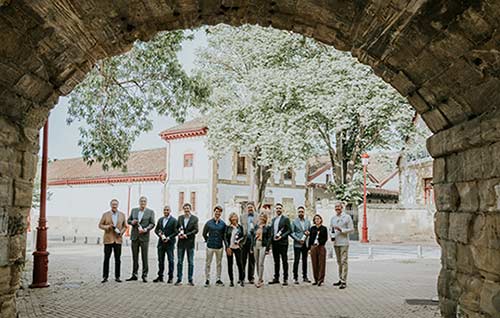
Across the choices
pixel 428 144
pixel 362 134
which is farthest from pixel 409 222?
pixel 428 144

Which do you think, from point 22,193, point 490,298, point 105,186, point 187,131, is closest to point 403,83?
point 490,298

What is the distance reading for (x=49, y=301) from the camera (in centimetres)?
852

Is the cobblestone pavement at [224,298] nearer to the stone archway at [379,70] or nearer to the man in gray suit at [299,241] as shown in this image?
the man in gray suit at [299,241]

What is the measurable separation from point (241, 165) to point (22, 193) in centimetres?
2781

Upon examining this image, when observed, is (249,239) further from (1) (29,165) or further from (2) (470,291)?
(2) (470,291)

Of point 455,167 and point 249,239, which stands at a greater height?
point 455,167

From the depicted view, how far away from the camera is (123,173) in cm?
3177

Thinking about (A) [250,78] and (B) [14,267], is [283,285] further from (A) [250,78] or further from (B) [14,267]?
(A) [250,78]

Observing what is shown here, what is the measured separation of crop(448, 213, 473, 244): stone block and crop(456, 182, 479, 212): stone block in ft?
0.24

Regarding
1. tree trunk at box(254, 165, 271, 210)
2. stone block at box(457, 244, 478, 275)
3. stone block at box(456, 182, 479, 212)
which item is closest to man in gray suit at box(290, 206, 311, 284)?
stone block at box(457, 244, 478, 275)

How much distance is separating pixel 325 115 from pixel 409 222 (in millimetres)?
8680

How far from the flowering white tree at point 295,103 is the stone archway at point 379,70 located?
13.9 metres

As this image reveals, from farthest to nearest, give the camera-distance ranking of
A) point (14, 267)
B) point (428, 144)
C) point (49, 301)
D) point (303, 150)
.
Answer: point (303, 150), point (49, 301), point (428, 144), point (14, 267)

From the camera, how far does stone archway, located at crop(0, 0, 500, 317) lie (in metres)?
4.42
